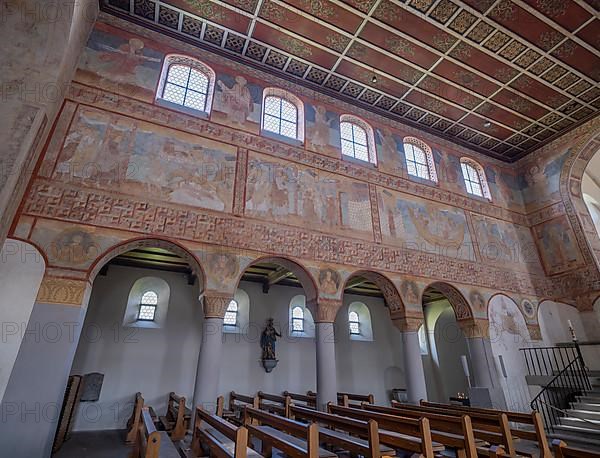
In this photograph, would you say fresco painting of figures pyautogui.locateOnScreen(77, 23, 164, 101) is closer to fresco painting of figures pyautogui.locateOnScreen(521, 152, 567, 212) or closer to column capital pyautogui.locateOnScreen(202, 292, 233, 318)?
column capital pyautogui.locateOnScreen(202, 292, 233, 318)

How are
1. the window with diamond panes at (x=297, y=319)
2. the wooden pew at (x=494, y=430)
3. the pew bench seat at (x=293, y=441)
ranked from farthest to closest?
the window with diamond panes at (x=297, y=319), the wooden pew at (x=494, y=430), the pew bench seat at (x=293, y=441)

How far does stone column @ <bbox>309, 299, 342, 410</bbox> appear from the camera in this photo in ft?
26.2

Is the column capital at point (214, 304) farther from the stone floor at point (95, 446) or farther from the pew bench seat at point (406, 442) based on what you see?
the pew bench seat at point (406, 442)

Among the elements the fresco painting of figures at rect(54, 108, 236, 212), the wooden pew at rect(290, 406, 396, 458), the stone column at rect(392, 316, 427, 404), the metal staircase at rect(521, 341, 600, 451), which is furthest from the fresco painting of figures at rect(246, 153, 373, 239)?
the metal staircase at rect(521, 341, 600, 451)

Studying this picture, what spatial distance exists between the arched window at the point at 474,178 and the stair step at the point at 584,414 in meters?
7.87

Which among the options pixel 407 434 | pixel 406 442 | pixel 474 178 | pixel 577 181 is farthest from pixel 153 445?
pixel 577 181

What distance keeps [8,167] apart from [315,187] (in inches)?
272

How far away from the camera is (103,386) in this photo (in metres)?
9.21

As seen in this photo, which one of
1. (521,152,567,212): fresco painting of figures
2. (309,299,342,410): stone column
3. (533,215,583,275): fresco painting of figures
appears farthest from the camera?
(521,152,567,212): fresco painting of figures

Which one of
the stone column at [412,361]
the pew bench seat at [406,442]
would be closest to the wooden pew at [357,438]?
the pew bench seat at [406,442]

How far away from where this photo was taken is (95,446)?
714 centimetres

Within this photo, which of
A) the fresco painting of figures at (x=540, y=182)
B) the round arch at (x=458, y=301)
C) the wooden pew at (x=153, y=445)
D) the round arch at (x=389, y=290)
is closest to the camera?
the wooden pew at (x=153, y=445)

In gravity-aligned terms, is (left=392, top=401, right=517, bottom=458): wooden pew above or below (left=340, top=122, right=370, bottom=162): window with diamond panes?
below

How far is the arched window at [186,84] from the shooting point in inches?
373
